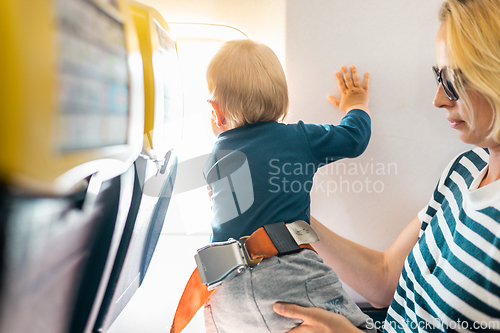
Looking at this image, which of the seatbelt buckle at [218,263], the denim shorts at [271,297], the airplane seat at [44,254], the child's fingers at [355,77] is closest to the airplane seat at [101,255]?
the airplane seat at [44,254]

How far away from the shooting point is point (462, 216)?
661 millimetres

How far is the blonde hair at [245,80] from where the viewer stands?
811 millimetres

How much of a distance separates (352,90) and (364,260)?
0.52 m

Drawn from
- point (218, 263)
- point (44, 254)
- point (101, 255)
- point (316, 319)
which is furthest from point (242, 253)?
point (44, 254)

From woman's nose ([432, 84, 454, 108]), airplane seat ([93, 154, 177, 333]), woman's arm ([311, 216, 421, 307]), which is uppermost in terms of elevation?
woman's nose ([432, 84, 454, 108])

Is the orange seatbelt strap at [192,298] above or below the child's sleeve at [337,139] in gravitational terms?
below

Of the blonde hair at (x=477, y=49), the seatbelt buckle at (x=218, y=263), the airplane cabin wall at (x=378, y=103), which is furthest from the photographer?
the airplane cabin wall at (x=378, y=103)

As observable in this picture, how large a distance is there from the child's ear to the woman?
485 millimetres

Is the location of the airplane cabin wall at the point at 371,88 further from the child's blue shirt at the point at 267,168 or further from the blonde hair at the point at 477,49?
the blonde hair at the point at 477,49

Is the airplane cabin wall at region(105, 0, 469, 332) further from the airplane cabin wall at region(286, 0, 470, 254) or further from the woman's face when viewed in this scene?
the woman's face

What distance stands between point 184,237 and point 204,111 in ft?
1.18

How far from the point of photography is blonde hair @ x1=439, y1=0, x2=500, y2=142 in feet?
1.73

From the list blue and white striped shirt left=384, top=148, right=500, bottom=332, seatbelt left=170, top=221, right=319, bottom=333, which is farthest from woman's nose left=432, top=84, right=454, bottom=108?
seatbelt left=170, top=221, right=319, bottom=333

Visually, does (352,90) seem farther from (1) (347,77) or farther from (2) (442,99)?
(2) (442,99)
